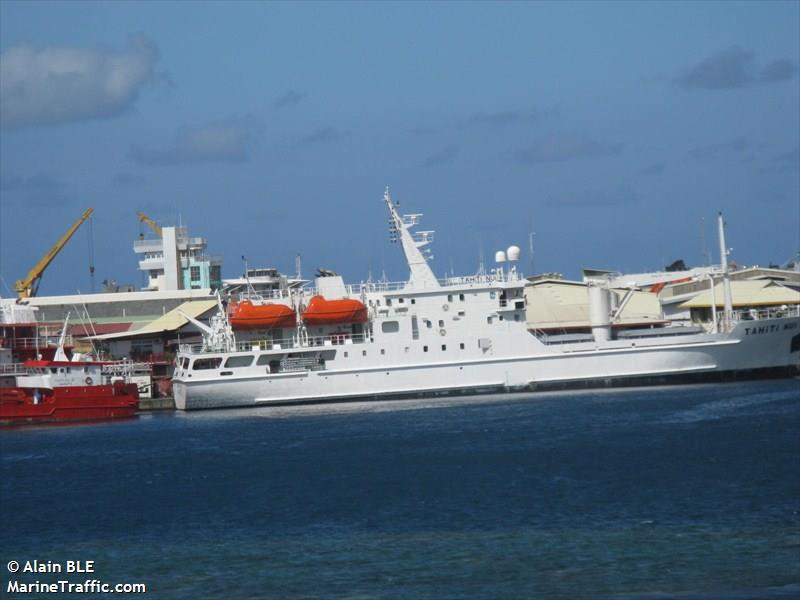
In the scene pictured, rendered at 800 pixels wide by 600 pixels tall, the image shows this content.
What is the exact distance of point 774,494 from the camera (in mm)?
26609

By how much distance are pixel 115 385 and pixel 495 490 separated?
26.3m

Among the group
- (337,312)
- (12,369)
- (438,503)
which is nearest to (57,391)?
(12,369)

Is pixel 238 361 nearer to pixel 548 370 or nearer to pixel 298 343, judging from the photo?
pixel 298 343

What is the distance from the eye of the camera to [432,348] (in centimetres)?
5038

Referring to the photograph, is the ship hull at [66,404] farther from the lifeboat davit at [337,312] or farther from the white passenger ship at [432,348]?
the lifeboat davit at [337,312]

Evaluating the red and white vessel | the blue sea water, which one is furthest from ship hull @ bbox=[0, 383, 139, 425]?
the blue sea water

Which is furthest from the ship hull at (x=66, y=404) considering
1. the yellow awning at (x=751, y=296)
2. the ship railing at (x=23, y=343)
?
the yellow awning at (x=751, y=296)

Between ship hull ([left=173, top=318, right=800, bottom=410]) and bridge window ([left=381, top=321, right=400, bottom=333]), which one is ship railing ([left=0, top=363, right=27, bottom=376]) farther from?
bridge window ([left=381, top=321, right=400, bottom=333])

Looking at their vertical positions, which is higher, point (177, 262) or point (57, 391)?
point (177, 262)

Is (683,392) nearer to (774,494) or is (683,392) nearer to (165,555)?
(774,494)

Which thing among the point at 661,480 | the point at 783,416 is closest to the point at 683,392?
the point at 783,416

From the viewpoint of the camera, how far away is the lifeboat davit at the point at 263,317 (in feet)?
168

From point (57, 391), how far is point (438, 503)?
26.6m

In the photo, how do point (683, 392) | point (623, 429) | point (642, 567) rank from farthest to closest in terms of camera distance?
point (683, 392), point (623, 429), point (642, 567)
